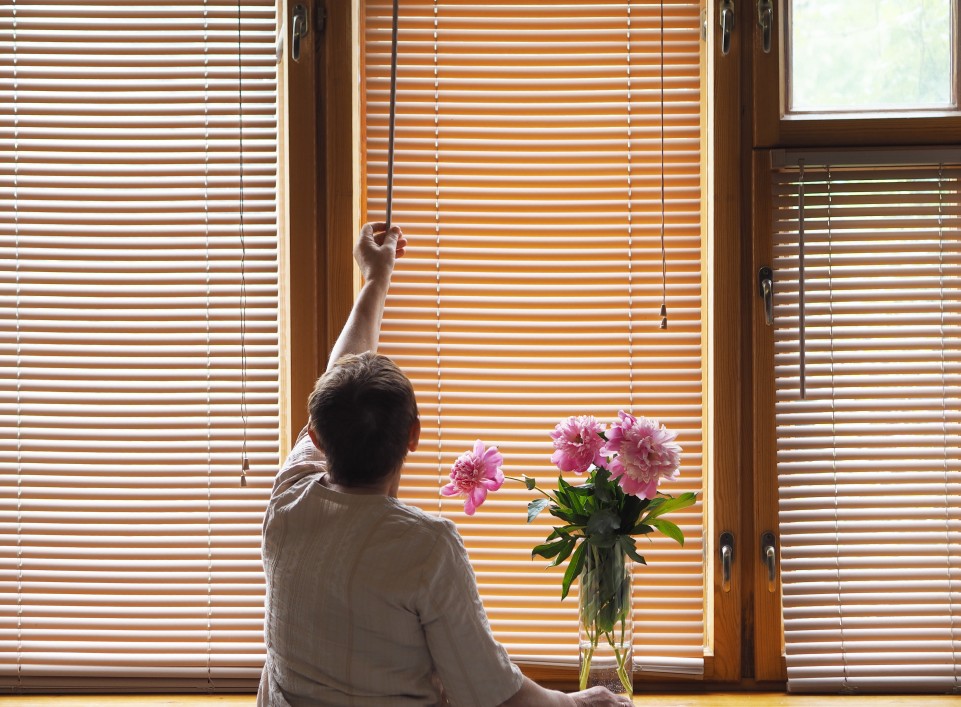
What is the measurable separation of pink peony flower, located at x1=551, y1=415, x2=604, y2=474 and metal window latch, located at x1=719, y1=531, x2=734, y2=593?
50cm

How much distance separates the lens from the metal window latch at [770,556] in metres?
1.76

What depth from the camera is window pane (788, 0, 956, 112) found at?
1.81 meters

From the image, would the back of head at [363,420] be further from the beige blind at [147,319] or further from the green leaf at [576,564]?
the beige blind at [147,319]

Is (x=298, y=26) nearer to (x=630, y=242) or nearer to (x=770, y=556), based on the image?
(x=630, y=242)

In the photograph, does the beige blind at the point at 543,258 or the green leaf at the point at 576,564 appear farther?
the beige blind at the point at 543,258

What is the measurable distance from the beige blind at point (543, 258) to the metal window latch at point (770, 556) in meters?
0.13

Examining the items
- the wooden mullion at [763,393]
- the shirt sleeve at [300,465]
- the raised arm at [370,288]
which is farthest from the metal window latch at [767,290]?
the shirt sleeve at [300,465]

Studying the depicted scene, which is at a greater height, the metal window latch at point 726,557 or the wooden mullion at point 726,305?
the wooden mullion at point 726,305

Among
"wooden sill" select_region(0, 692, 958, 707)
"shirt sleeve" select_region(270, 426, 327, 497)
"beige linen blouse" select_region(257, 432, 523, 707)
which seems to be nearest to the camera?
"beige linen blouse" select_region(257, 432, 523, 707)

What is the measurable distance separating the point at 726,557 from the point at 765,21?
1.10 m

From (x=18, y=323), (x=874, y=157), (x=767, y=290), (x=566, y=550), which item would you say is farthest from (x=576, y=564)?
(x=18, y=323)

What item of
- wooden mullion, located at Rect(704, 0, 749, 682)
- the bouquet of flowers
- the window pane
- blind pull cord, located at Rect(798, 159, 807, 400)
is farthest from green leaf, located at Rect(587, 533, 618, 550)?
the window pane

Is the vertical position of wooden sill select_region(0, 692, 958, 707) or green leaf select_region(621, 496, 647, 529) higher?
green leaf select_region(621, 496, 647, 529)

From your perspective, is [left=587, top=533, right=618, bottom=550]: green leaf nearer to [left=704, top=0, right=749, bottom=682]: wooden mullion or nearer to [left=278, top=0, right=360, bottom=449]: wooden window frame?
[left=704, top=0, right=749, bottom=682]: wooden mullion
